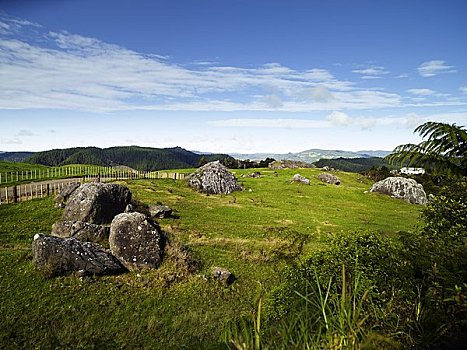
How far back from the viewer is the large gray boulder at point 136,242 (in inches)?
858

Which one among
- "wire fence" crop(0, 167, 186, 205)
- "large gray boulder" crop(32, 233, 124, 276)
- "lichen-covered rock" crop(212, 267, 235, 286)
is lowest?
"lichen-covered rock" crop(212, 267, 235, 286)

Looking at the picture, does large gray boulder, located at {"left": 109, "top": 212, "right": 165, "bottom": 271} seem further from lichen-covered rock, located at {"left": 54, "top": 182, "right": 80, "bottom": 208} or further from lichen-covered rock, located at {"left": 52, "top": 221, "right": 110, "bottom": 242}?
lichen-covered rock, located at {"left": 54, "top": 182, "right": 80, "bottom": 208}

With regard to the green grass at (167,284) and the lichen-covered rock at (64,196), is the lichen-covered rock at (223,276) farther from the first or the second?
the lichen-covered rock at (64,196)

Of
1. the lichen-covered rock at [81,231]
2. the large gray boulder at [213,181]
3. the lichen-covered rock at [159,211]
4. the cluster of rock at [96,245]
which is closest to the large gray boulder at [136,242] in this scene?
the cluster of rock at [96,245]

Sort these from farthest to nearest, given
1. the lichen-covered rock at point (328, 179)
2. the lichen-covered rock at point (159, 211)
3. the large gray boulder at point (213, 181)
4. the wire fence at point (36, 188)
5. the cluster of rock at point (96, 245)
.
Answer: the lichen-covered rock at point (328, 179), the large gray boulder at point (213, 181), the wire fence at point (36, 188), the lichen-covered rock at point (159, 211), the cluster of rock at point (96, 245)

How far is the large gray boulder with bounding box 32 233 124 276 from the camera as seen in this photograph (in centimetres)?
1956

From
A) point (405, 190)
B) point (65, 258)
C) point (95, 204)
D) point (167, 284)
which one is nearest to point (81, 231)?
point (65, 258)

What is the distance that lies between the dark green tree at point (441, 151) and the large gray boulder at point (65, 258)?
17492mm

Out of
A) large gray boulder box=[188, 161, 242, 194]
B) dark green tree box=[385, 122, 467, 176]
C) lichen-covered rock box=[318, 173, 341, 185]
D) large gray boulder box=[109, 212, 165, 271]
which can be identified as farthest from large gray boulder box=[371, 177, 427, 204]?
dark green tree box=[385, 122, 467, 176]

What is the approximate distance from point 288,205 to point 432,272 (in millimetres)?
41666

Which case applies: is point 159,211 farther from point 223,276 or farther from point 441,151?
point 441,151

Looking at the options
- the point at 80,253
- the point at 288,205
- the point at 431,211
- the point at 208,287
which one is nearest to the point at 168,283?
A: the point at 208,287

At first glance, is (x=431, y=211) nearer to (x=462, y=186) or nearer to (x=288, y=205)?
(x=462, y=186)

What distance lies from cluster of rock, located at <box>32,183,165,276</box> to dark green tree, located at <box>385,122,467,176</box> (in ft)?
57.0
